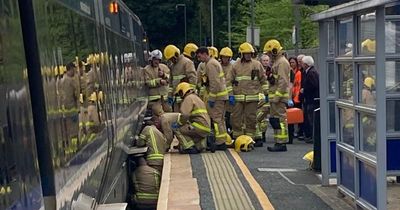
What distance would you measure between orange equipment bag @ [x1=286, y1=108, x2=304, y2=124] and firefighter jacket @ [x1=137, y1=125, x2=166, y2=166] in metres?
3.95

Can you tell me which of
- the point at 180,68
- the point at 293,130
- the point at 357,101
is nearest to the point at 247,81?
the point at 180,68

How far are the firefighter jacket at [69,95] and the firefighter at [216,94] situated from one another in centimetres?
964

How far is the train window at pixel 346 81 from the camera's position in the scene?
9523 millimetres

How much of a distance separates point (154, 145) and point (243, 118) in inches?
115

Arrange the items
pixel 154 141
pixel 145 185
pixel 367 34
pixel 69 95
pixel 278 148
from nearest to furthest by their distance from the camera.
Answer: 1. pixel 69 95
2. pixel 367 34
3. pixel 145 185
4. pixel 154 141
5. pixel 278 148

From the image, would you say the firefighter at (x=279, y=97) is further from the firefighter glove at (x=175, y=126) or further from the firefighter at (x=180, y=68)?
the firefighter glove at (x=175, y=126)

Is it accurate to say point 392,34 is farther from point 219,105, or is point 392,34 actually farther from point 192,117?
point 219,105

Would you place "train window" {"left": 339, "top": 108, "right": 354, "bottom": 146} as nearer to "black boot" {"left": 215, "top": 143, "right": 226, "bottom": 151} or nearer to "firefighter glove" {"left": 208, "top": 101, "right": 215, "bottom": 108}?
"black boot" {"left": 215, "top": 143, "right": 226, "bottom": 151}

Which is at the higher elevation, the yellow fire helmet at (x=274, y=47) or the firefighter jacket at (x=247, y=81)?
the yellow fire helmet at (x=274, y=47)

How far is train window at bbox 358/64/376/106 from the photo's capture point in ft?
27.6

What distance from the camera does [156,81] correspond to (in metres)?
19.2

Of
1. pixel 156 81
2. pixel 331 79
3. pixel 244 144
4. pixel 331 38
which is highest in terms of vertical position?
pixel 331 38

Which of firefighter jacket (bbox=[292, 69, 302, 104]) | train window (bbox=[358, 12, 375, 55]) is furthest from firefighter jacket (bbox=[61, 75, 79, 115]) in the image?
firefighter jacket (bbox=[292, 69, 302, 104])

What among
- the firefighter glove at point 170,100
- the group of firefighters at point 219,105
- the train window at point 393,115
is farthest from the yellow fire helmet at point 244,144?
the train window at point 393,115
